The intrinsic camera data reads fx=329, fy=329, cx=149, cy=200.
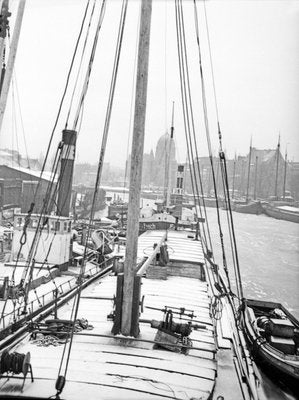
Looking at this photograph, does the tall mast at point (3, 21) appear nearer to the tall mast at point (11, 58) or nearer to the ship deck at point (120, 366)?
the tall mast at point (11, 58)

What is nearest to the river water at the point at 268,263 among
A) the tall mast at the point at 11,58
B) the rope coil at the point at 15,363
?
the rope coil at the point at 15,363

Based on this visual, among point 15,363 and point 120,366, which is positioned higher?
point 15,363

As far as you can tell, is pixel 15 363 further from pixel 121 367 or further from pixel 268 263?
pixel 268 263

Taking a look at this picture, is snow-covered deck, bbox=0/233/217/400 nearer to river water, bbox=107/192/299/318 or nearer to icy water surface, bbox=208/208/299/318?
river water, bbox=107/192/299/318

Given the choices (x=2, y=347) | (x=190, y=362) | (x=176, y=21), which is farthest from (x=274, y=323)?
(x=176, y=21)

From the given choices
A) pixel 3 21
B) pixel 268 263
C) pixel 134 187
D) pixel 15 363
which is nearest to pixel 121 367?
pixel 15 363

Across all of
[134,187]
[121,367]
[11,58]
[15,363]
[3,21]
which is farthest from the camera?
[11,58]

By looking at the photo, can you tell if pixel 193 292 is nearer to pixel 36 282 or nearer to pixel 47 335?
pixel 47 335

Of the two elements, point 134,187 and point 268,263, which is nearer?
point 134,187

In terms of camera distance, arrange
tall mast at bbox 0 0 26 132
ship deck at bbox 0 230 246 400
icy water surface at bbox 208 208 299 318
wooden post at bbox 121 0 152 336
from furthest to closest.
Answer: icy water surface at bbox 208 208 299 318 → tall mast at bbox 0 0 26 132 → wooden post at bbox 121 0 152 336 → ship deck at bbox 0 230 246 400

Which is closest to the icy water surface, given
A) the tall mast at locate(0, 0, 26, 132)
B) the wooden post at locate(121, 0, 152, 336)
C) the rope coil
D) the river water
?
the river water

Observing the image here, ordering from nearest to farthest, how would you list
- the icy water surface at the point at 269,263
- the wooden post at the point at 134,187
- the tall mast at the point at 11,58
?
the wooden post at the point at 134,187 < the tall mast at the point at 11,58 < the icy water surface at the point at 269,263

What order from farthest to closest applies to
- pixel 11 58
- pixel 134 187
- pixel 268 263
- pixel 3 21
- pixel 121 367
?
pixel 268 263, pixel 11 58, pixel 3 21, pixel 134 187, pixel 121 367

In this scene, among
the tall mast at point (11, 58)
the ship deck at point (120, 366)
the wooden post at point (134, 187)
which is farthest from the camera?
the tall mast at point (11, 58)
